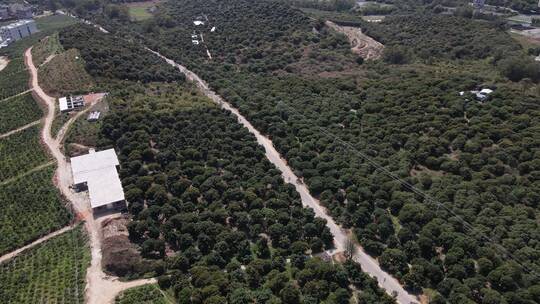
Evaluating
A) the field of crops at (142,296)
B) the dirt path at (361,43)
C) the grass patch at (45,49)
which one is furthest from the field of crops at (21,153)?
the dirt path at (361,43)

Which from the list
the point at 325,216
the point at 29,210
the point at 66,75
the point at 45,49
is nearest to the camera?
the point at 29,210

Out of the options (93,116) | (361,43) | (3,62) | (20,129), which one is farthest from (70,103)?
(361,43)

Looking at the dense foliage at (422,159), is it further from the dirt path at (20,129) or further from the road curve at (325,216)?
the dirt path at (20,129)

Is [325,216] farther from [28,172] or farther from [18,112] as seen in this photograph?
[18,112]

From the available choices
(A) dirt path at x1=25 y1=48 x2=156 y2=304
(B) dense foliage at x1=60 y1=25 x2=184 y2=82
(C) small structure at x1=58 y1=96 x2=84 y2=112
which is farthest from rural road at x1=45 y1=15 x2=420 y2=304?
(C) small structure at x1=58 y1=96 x2=84 y2=112

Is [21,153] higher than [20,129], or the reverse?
[21,153]

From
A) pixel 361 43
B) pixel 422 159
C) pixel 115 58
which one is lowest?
pixel 361 43
